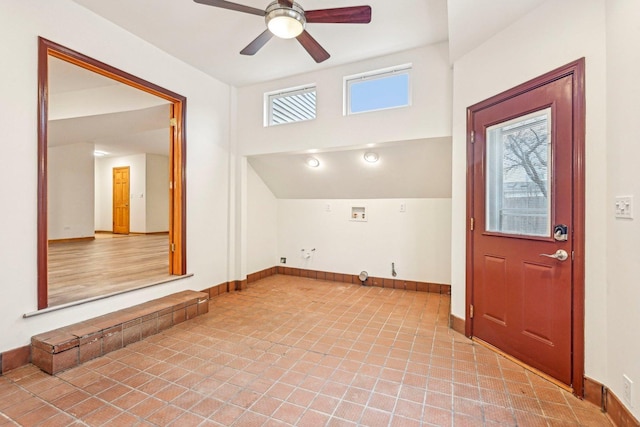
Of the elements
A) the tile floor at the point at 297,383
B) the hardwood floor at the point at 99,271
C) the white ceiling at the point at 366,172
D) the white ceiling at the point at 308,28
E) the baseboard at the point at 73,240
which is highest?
the white ceiling at the point at 308,28

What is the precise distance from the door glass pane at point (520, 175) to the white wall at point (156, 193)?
30.3ft

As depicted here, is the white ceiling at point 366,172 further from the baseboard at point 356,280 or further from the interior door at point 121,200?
the interior door at point 121,200

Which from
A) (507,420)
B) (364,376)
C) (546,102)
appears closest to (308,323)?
(364,376)

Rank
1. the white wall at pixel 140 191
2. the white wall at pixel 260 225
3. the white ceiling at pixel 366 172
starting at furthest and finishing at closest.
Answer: the white wall at pixel 140 191
the white wall at pixel 260 225
the white ceiling at pixel 366 172


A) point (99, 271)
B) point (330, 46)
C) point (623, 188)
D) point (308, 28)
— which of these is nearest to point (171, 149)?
point (99, 271)

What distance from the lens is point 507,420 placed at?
162cm

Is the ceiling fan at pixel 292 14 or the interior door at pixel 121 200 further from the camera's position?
the interior door at pixel 121 200

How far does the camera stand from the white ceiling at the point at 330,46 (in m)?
Result: 2.45

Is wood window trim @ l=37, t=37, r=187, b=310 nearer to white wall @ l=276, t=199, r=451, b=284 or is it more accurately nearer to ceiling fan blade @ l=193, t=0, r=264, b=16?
ceiling fan blade @ l=193, t=0, r=264, b=16

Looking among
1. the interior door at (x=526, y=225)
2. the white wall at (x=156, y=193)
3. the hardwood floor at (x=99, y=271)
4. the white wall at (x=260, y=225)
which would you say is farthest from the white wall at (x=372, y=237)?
the white wall at (x=156, y=193)

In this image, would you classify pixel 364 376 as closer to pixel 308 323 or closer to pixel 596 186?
pixel 308 323

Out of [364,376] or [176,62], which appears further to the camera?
[176,62]

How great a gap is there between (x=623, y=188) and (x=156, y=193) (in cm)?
1018

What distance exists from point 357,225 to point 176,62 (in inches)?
119
